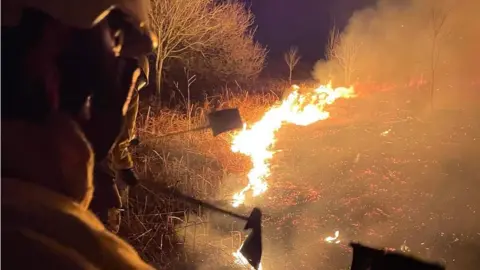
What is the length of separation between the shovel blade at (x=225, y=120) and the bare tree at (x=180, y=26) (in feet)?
42.8

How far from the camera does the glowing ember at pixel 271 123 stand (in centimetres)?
1306

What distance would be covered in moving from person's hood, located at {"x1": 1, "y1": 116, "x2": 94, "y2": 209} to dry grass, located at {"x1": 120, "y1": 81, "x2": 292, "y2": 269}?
13.3 feet

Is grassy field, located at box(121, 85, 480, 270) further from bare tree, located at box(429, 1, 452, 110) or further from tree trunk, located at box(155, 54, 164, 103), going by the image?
bare tree, located at box(429, 1, 452, 110)

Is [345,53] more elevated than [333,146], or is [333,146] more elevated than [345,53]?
[345,53]

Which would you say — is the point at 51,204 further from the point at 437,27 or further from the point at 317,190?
the point at 437,27

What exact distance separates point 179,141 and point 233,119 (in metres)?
9.24

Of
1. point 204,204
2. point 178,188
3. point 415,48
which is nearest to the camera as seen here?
point 204,204

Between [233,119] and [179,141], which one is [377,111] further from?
[233,119]

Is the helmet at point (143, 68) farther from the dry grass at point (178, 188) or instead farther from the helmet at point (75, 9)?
the dry grass at point (178, 188)

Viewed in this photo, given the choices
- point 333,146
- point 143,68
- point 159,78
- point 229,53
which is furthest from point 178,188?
point 229,53

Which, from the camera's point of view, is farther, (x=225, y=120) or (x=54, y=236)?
(x=225, y=120)

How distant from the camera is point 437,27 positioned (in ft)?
80.5

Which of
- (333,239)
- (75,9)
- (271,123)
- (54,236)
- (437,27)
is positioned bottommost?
(54,236)

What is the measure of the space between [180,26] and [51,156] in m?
15.8
